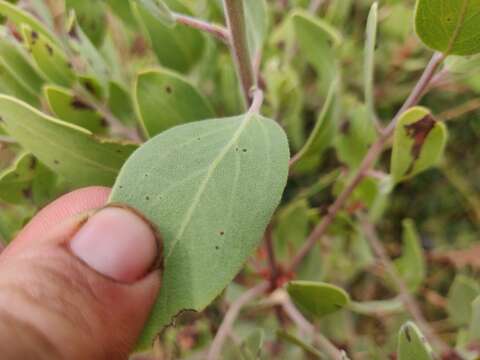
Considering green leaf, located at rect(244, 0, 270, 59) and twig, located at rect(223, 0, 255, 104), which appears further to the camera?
green leaf, located at rect(244, 0, 270, 59)

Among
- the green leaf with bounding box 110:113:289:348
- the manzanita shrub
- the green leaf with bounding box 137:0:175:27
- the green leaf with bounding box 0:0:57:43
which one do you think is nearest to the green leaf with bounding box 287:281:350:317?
the manzanita shrub

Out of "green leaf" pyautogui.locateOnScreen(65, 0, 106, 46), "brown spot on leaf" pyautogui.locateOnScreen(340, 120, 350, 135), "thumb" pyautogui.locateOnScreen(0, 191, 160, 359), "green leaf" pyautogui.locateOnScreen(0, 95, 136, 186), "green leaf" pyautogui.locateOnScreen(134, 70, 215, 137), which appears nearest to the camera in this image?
"thumb" pyautogui.locateOnScreen(0, 191, 160, 359)

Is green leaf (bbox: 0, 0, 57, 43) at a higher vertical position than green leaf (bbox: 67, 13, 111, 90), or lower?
higher

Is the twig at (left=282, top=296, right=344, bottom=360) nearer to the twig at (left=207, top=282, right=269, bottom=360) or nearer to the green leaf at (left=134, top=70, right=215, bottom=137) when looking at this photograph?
the twig at (left=207, top=282, right=269, bottom=360)

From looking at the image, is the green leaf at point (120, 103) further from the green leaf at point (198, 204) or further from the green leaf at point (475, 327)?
the green leaf at point (475, 327)

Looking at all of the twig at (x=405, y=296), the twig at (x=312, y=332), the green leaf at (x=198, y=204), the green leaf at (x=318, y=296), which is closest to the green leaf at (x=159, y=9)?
the green leaf at (x=198, y=204)

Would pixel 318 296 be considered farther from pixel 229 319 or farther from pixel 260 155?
pixel 260 155

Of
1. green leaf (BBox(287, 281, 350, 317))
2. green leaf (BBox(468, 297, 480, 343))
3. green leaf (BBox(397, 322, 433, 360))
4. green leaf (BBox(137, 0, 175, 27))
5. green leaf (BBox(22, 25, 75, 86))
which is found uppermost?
green leaf (BBox(137, 0, 175, 27))
